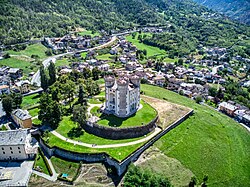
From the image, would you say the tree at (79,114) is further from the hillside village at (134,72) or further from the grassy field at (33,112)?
the grassy field at (33,112)

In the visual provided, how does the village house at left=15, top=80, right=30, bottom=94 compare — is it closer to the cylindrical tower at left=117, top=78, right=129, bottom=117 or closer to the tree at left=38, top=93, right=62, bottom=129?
the tree at left=38, top=93, right=62, bottom=129

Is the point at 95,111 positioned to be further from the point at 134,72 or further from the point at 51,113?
the point at 134,72

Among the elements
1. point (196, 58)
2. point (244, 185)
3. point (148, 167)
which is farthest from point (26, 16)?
point (244, 185)

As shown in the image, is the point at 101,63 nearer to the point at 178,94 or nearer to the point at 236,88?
the point at 178,94

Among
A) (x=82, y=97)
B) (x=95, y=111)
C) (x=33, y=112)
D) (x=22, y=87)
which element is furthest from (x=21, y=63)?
(x=95, y=111)

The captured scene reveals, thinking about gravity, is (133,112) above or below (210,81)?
above

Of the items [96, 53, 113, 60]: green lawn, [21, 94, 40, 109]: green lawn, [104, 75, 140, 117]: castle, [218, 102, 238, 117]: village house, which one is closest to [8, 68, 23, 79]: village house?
[21, 94, 40, 109]: green lawn
